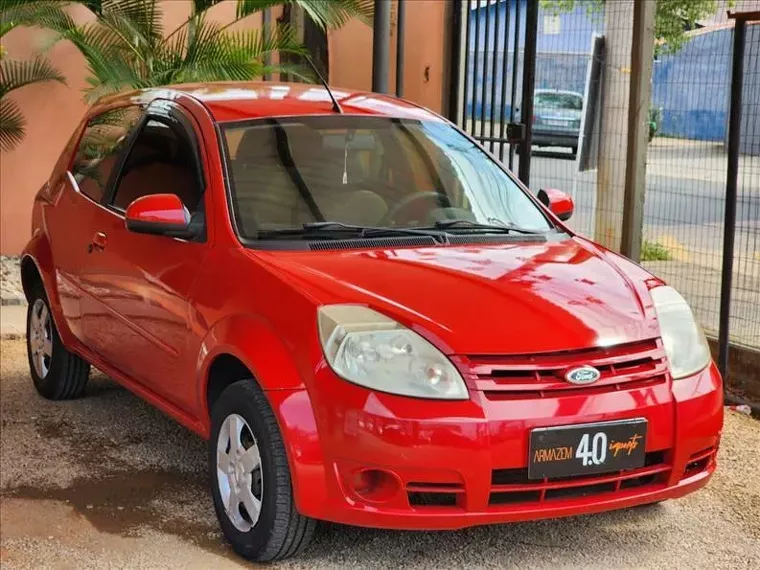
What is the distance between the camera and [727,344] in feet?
21.1

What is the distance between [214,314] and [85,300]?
5.20 feet

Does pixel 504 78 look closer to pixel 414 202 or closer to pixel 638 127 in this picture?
pixel 638 127

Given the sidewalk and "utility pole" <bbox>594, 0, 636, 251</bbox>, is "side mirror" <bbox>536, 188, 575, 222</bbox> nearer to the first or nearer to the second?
"utility pole" <bbox>594, 0, 636, 251</bbox>

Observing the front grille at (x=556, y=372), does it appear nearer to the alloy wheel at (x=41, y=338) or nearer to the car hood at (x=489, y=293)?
the car hood at (x=489, y=293)

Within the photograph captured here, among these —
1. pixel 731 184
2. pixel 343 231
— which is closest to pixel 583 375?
pixel 343 231

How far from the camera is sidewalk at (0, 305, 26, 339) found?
8.13 m

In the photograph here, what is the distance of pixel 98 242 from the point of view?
550 cm

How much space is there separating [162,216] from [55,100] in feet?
21.6

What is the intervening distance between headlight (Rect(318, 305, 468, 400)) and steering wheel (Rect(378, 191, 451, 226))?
1030 mm

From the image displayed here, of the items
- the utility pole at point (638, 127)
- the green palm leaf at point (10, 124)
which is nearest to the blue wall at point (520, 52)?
the utility pole at point (638, 127)

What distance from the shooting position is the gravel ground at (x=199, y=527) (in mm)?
4188

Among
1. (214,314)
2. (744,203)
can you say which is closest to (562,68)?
(744,203)

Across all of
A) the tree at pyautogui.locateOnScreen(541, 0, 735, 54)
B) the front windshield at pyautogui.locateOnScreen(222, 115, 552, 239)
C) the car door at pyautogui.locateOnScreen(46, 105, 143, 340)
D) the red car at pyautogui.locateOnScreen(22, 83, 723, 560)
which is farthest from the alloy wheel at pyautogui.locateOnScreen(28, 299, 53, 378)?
the tree at pyautogui.locateOnScreen(541, 0, 735, 54)

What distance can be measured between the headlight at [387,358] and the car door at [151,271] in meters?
0.96
